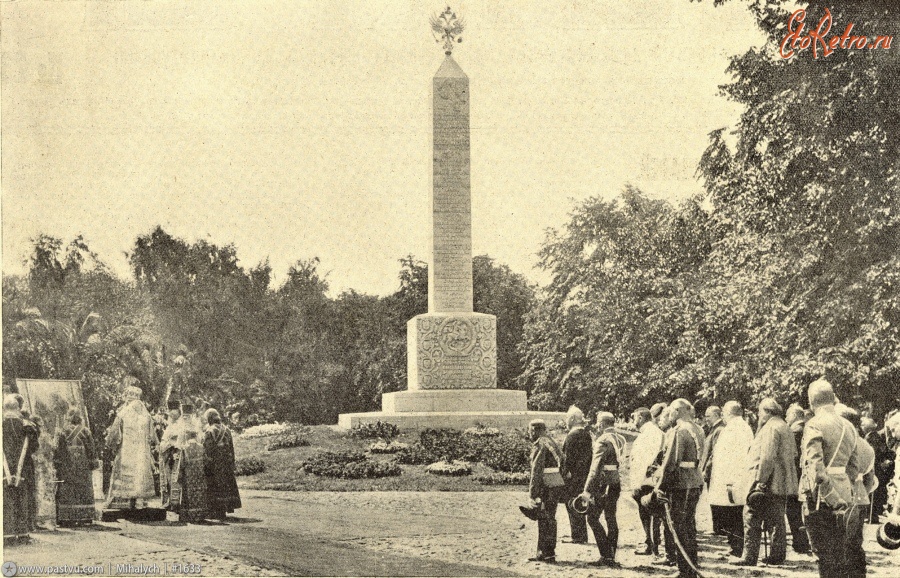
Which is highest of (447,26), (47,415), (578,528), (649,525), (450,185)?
(447,26)

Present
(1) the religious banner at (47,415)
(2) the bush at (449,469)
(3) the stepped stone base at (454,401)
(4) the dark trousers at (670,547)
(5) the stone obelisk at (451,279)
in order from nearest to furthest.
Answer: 1. (4) the dark trousers at (670,547)
2. (1) the religious banner at (47,415)
3. (2) the bush at (449,469)
4. (3) the stepped stone base at (454,401)
5. (5) the stone obelisk at (451,279)

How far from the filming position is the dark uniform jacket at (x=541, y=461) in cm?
833

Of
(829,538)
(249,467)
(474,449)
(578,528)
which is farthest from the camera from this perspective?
(474,449)

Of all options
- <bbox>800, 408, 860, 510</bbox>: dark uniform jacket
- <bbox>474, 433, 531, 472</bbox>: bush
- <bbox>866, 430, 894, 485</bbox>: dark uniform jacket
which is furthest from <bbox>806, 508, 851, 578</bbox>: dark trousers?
<bbox>474, 433, 531, 472</bbox>: bush

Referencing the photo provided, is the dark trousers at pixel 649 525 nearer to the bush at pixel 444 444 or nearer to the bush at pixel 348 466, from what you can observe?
the bush at pixel 348 466

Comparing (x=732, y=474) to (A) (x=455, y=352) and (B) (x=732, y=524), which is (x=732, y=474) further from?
(A) (x=455, y=352)

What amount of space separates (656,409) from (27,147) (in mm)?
8498

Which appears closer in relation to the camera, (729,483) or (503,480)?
(729,483)

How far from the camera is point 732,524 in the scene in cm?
917

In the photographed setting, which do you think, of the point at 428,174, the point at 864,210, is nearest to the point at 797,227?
the point at 864,210

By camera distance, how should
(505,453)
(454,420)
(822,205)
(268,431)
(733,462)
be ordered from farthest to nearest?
1. (268,431)
2. (454,420)
3. (505,453)
4. (822,205)
5. (733,462)

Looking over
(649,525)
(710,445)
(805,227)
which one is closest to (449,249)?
(805,227)

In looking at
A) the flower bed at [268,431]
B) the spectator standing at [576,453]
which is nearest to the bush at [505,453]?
the flower bed at [268,431]

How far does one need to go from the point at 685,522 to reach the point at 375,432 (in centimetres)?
917
